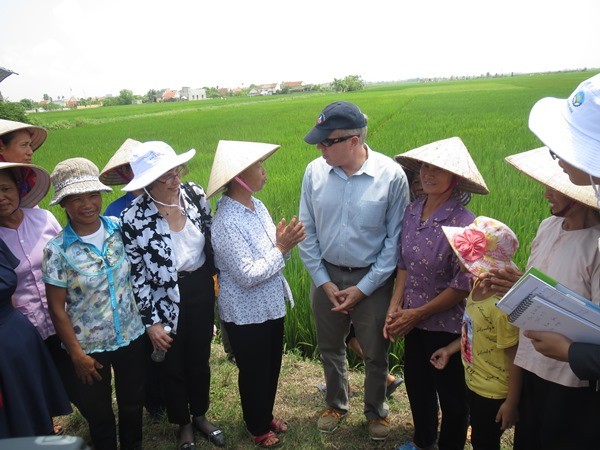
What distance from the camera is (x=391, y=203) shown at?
2.18 meters

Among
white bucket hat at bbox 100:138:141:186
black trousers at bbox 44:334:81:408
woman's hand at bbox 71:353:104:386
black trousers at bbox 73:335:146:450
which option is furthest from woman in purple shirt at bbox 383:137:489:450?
white bucket hat at bbox 100:138:141:186

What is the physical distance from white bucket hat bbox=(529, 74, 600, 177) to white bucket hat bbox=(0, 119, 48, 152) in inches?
92.4

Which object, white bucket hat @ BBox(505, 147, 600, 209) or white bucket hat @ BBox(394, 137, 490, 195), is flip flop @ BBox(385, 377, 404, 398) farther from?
white bucket hat @ BBox(505, 147, 600, 209)

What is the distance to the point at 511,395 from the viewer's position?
1663 mm

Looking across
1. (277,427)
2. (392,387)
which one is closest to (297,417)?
(277,427)

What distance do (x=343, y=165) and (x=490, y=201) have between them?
291 cm

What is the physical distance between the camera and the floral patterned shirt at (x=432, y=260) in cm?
189

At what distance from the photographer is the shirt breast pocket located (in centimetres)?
217

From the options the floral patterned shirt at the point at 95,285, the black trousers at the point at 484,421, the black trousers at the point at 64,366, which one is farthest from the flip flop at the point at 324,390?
the black trousers at the point at 64,366

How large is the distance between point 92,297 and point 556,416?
6.21 ft

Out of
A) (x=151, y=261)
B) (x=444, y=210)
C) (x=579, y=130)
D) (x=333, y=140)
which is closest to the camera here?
(x=579, y=130)

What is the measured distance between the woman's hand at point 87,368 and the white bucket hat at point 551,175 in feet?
6.50

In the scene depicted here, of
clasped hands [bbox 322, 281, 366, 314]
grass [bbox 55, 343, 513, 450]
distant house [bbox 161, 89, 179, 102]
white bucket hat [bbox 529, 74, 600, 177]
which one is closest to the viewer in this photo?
white bucket hat [bbox 529, 74, 600, 177]

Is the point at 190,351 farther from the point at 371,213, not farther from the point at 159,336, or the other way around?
the point at 371,213
